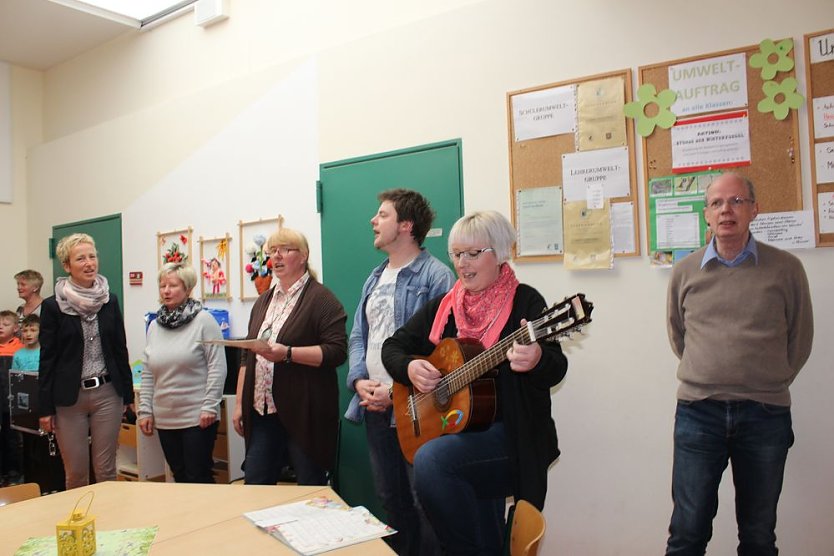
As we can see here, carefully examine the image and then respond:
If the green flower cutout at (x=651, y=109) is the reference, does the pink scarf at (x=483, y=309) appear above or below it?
below

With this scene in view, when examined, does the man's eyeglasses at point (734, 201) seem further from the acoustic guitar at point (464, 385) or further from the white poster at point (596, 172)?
the acoustic guitar at point (464, 385)

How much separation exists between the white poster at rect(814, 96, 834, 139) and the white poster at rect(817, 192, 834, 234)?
8.9 inches

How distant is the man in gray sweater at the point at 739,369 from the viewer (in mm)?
2162

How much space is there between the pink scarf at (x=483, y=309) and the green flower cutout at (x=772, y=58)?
1309 mm

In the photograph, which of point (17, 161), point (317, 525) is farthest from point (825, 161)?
point (17, 161)

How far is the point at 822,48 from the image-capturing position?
7.90ft

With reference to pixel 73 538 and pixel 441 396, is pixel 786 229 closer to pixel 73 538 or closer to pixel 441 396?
pixel 441 396

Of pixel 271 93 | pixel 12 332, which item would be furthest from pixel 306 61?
pixel 12 332

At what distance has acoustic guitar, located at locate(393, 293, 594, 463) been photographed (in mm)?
1845

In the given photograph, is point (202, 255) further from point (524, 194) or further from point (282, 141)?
point (524, 194)

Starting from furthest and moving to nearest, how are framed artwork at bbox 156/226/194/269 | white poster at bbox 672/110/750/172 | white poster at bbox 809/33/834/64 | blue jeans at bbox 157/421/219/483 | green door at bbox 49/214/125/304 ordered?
1. green door at bbox 49/214/125/304
2. framed artwork at bbox 156/226/194/269
3. blue jeans at bbox 157/421/219/483
4. white poster at bbox 672/110/750/172
5. white poster at bbox 809/33/834/64

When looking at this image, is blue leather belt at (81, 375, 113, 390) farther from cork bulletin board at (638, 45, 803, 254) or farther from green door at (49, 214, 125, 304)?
cork bulletin board at (638, 45, 803, 254)

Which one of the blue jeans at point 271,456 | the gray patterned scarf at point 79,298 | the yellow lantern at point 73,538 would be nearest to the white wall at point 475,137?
the blue jeans at point 271,456

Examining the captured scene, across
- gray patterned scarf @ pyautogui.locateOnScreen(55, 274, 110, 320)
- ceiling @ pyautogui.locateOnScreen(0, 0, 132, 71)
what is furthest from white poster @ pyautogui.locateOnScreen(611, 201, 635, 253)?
ceiling @ pyautogui.locateOnScreen(0, 0, 132, 71)
